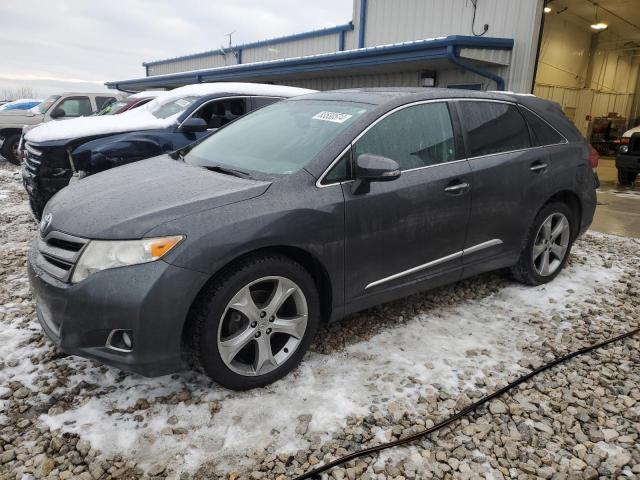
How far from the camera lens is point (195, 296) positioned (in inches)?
92.7

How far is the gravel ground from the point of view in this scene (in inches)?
86.7

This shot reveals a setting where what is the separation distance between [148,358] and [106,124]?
13.9 ft

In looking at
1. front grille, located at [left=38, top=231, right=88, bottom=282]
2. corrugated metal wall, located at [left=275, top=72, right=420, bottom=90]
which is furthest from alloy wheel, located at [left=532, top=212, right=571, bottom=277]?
corrugated metal wall, located at [left=275, top=72, right=420, bottom=90]

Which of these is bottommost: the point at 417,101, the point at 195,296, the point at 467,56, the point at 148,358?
the point at 148,358

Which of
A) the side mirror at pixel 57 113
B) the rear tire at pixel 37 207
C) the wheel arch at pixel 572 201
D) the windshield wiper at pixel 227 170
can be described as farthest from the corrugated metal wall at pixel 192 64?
the windshield wiper at pixel 227 170

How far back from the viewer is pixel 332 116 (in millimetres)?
3172

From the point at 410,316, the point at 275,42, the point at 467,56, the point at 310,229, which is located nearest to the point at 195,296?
the point at 310,229

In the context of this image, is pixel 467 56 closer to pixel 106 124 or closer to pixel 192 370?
pixel 106 124

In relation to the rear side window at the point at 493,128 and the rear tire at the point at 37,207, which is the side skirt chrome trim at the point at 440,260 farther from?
the rear tire at the point at 37,207

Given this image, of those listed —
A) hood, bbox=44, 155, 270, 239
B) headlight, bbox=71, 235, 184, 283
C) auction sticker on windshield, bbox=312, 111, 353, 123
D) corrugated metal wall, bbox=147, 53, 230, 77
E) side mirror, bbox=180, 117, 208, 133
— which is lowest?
headlight, bbox=71, 235, 184, 283

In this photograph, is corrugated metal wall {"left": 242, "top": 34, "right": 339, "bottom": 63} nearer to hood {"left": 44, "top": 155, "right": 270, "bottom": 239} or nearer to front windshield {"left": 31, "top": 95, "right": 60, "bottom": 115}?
front windshield {"left": 31, "top": 95, "right": 60, "bottom": 115}

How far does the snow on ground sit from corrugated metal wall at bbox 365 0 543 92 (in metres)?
7.79

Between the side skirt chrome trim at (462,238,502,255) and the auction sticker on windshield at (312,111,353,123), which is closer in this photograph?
the auction sticker on windshield at (312,111,353,123)

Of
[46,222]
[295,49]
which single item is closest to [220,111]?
[46,222]
